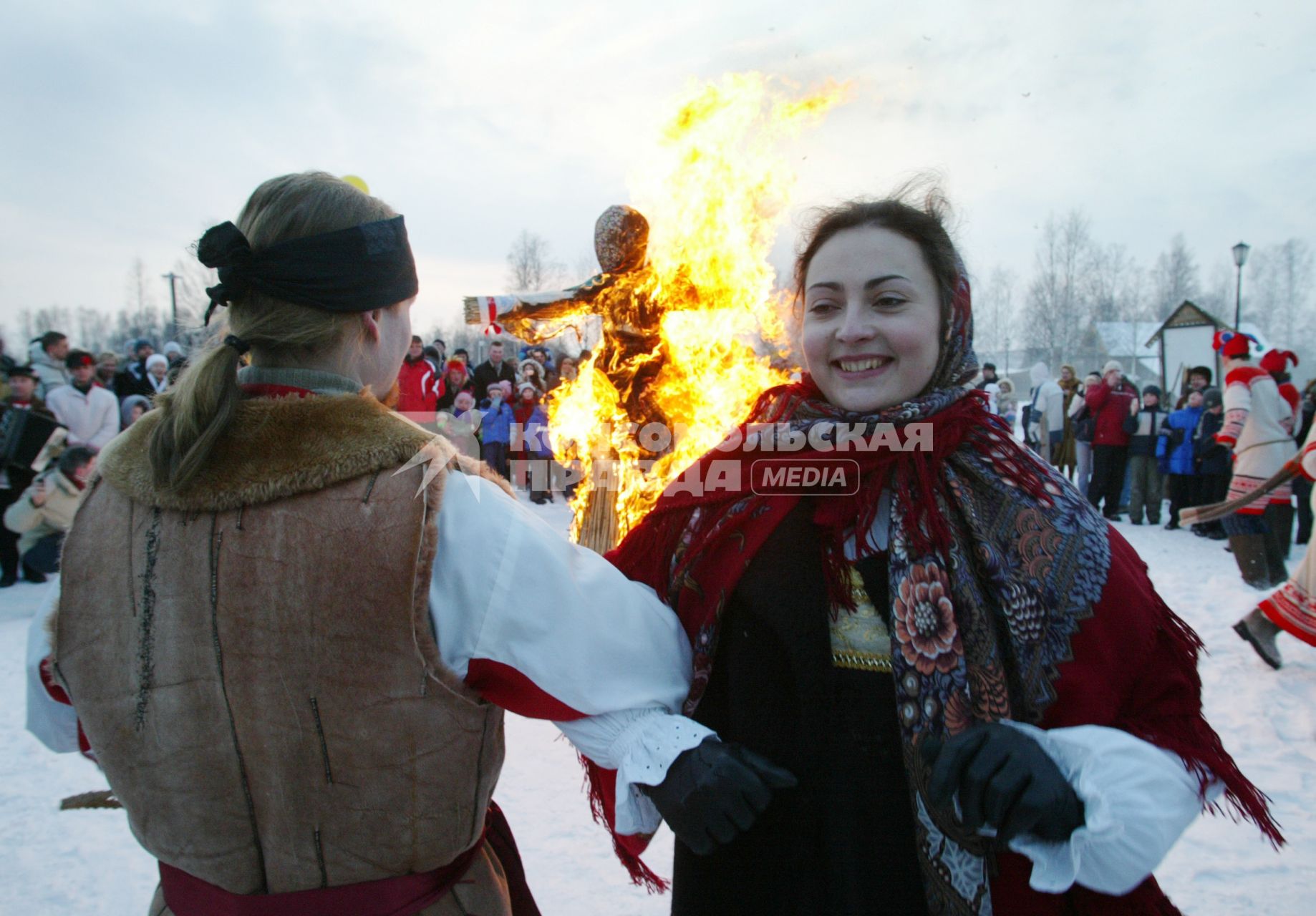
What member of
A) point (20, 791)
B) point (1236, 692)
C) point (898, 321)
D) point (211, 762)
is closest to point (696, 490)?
point (898, 321)

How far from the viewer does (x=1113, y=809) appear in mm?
1140

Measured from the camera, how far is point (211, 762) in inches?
44.2

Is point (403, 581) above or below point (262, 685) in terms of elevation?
above

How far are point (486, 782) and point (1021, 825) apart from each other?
809mm

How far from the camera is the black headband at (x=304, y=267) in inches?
46.4

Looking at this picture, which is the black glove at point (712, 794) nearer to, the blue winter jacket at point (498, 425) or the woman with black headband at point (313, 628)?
the woman with black headband at point (313, 628)

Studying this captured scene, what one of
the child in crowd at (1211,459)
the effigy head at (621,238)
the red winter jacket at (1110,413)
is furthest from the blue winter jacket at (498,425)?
the child in crowd at (1211,459)

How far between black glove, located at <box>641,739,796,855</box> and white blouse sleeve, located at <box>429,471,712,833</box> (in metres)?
0.03

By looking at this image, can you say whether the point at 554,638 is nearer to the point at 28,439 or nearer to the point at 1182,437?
the point at 28,439

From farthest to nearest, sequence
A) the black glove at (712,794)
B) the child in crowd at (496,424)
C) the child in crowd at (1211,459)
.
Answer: the child in crowd at (496,424) < the child in crowd at (1211,459) < the black glove at (712,794)

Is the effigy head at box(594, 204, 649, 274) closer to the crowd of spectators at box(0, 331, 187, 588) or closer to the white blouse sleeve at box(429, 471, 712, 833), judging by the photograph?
the white blouse sleeve at box(429, 471, 712, 833)

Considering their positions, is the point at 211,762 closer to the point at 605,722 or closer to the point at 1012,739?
the point at 605,722

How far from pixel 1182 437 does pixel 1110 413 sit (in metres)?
0.84

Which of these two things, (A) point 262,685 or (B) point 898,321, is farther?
(B) point 898,321
